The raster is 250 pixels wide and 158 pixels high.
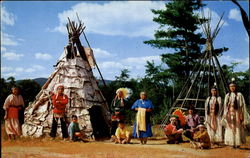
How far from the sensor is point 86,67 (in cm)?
701

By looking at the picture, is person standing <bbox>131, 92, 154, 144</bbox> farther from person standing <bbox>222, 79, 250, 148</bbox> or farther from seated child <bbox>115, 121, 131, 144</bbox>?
person standing <bbox>222, 79, 250, 148</bbox>

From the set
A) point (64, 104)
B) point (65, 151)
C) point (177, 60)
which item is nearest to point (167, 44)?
point (177, 60)

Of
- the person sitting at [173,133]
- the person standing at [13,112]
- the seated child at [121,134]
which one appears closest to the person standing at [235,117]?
the person sitting at [173,133]

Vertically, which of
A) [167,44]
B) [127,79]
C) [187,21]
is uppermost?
[187,21]

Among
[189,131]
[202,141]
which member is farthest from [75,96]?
[202,141]

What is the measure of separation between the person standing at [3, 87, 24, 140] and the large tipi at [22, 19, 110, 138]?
36.7 inches

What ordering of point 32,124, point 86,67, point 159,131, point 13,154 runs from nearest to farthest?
1. point 13,154
2. point 32,124
3. point 86,67
4. point 159,131

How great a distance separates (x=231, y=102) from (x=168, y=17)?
384 centimetres

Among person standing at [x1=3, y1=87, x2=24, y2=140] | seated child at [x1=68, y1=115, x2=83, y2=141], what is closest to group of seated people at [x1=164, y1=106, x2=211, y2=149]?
seated child at [x1=68, y1=115, x2=83, y2=141]

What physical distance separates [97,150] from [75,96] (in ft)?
5.32

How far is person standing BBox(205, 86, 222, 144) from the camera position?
6402 mm

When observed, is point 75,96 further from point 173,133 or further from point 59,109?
point 173,133

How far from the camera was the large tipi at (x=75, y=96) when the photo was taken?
248 inches

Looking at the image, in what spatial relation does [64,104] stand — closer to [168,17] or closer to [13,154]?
[13,154]
